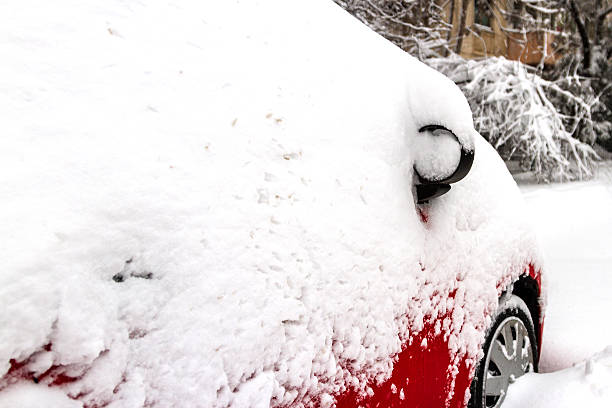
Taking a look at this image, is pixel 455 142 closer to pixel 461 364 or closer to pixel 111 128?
pixel 461 364

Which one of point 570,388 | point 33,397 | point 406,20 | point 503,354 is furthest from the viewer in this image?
point 406,20

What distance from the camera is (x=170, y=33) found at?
104 centimetres

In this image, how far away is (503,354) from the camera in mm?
1899

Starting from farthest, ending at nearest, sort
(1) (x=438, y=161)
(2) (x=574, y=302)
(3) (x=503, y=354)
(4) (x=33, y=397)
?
(2) (x=574, y=302) < (3) (x=503, y=354) < (1) (x=438, y=161) < (4) (x=33, y=397)

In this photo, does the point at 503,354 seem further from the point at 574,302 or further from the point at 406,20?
the point at 406,20

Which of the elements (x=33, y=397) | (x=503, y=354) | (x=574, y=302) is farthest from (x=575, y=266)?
(x=33, y=397)

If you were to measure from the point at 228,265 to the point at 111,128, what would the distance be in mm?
312

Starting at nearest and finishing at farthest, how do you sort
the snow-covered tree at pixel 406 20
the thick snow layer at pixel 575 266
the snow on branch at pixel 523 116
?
1. the thick snow layer at pixel 575 266
2. the snow on branch at pixel 523 116
3. the snow-covered tree at pixel 406 20

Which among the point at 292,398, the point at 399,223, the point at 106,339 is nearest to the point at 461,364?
the point at 399,223

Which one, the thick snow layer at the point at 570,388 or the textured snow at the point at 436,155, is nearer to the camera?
the textured snow at the point at 436,155

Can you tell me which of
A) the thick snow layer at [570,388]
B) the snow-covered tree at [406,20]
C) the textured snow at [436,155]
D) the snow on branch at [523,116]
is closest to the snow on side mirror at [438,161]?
the textured snow at [436,155]

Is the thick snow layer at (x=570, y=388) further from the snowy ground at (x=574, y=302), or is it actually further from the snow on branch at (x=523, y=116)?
the snow on branch at (x=523, y=116)

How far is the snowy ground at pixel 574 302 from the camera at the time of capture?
1.80 meters

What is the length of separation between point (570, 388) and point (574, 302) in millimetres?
1195
